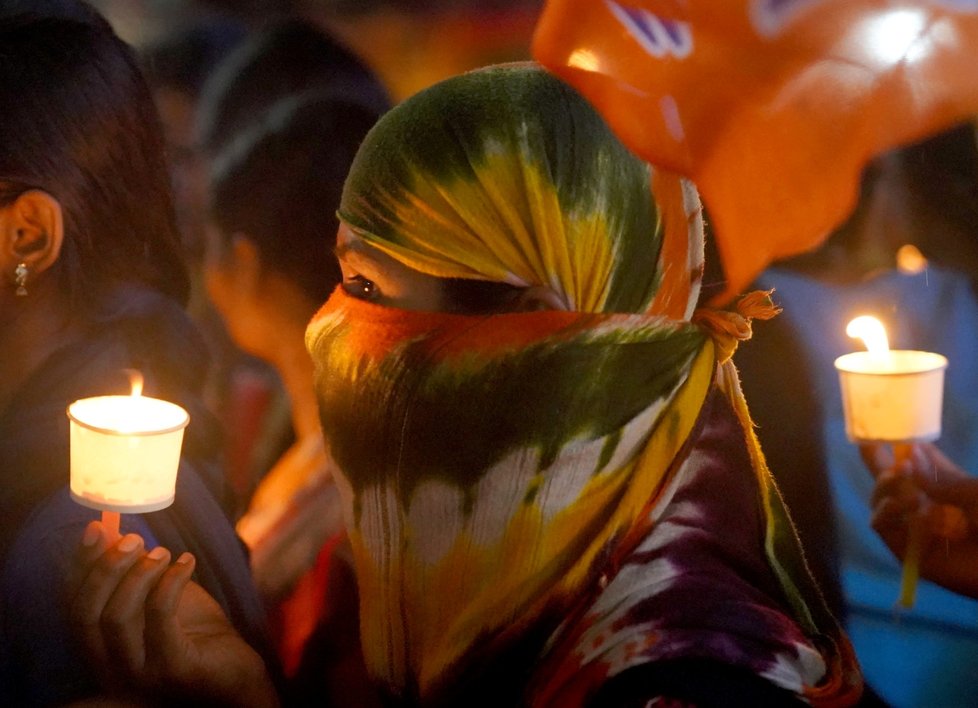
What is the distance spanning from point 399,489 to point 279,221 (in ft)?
1.57

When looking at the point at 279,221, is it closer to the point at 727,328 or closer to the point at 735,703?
the point at 727,328

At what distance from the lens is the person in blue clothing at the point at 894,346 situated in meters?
1.35

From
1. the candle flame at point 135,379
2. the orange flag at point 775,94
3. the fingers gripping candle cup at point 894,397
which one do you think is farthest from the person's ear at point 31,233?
the fingers gripping candle cup at point 894,397

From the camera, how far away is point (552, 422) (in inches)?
54.7

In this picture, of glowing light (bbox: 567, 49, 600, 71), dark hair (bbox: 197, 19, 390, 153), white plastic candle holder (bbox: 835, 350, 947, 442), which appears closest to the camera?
white plastic candle holder (bbox: 835, 350, 947, 442)

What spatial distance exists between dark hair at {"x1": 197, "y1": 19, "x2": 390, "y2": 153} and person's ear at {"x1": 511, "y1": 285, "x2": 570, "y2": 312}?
1.32 ft

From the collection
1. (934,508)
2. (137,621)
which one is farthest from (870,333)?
(137,621)

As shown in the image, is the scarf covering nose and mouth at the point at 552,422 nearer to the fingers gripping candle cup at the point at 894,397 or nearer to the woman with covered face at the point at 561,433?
the woman with covered face at the point at 561,433

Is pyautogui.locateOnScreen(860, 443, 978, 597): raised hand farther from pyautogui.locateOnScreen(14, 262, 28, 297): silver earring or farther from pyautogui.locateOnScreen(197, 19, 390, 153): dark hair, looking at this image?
pyautogui.locateOnScreen(14, 262, 28, 297): silver earring

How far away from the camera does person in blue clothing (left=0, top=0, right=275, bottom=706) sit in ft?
5.20

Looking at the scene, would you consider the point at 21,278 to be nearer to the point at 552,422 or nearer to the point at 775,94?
the point at 552,422

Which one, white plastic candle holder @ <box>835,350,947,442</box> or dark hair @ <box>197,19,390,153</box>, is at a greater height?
Result: dark hair @ <box>197,19,390,153</box>

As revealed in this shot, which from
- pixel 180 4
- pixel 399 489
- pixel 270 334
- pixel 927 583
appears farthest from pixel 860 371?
pixel 180 4

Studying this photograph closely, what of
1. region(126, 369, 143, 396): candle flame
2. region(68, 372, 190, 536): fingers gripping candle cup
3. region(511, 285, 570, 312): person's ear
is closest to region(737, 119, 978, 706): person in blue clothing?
region(511, 285, 570, 312): person's ear
